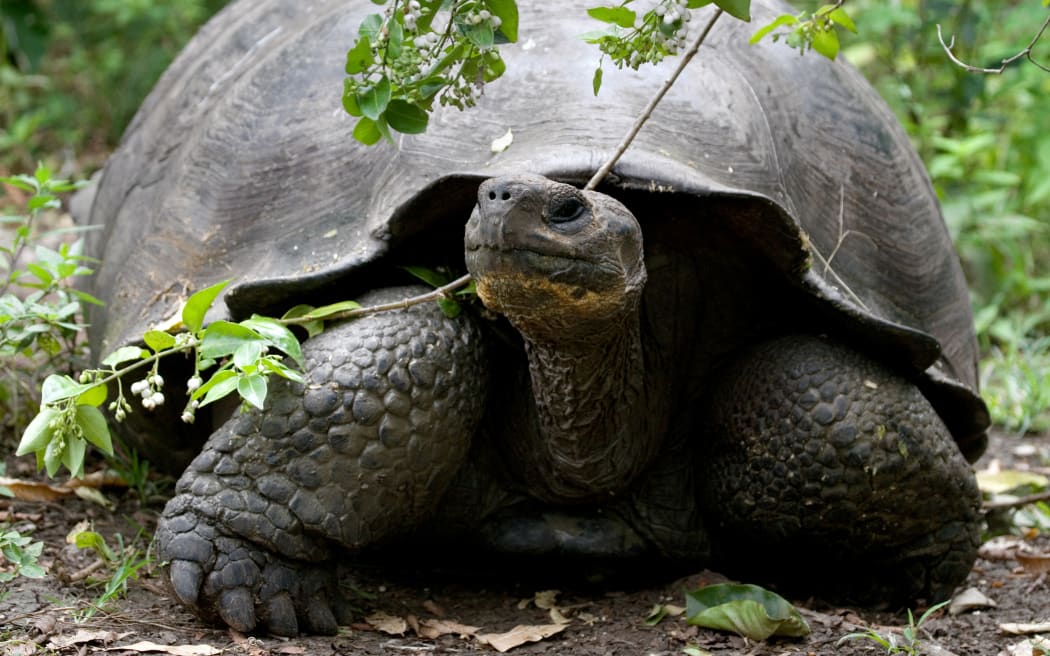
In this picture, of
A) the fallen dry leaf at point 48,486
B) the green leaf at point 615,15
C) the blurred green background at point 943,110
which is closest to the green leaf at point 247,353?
the green leaf at point 615,15

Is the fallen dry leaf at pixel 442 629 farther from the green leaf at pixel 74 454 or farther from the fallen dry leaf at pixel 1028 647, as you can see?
the fallen dry leaf at pixel 1028 647

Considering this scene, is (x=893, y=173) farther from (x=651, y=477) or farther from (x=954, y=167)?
(x=954, y=167)

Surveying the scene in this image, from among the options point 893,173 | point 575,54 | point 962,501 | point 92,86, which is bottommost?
point 962,501

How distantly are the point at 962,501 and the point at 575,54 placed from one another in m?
1.63

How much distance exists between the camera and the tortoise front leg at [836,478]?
3.36 metres

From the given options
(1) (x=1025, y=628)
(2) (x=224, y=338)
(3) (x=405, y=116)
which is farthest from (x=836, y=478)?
(2) (x=224, y=338)

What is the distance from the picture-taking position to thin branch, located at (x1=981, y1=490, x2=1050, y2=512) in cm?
416

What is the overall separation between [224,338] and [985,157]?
21.3ft

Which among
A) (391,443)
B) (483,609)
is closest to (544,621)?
(483,609)

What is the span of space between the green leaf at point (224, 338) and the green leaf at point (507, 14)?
2.82 feet

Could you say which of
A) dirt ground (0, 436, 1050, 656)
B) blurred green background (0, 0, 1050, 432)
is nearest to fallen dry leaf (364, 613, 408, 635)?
dirt ground (0, 436, 1050, 656)

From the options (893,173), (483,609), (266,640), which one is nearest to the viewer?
(266,640)

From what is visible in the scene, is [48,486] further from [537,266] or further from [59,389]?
[537,266]

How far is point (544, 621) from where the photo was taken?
11.0 feet
